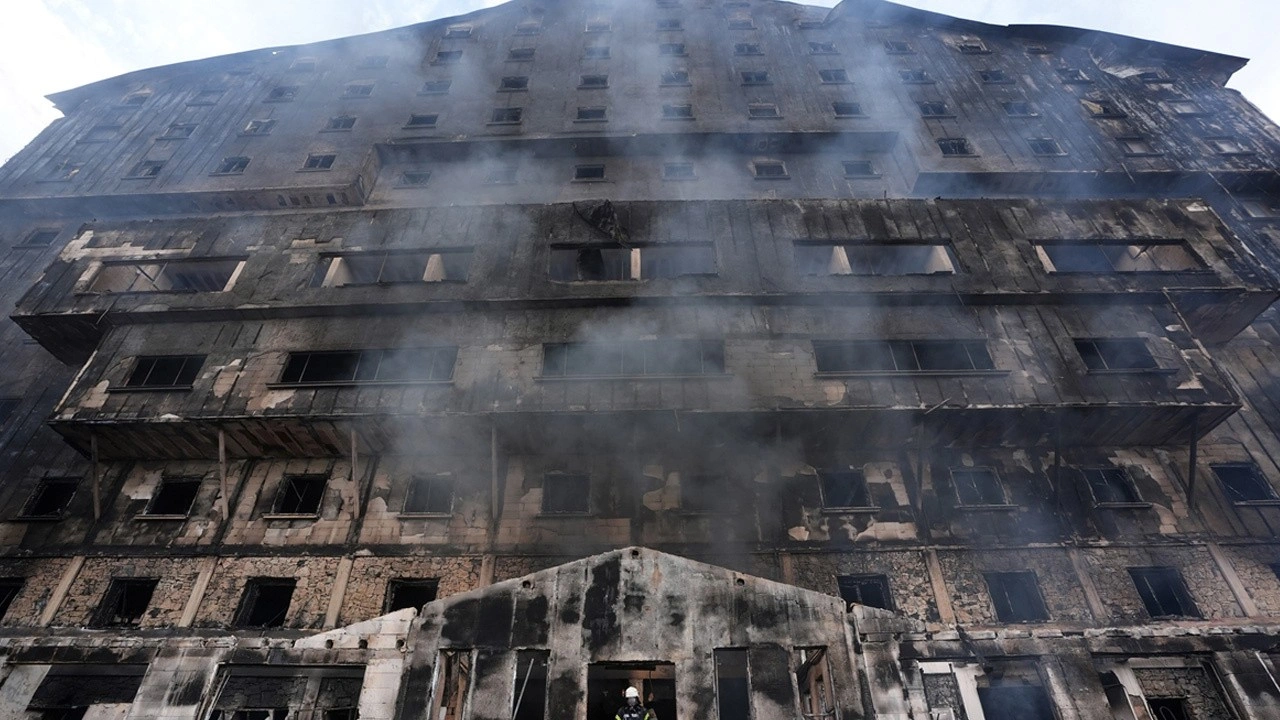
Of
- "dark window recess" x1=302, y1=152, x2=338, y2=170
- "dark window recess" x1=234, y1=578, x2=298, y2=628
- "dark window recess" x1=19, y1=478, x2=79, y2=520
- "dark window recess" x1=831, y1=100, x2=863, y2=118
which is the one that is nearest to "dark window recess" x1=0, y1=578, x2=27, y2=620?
"dark window recess" x1=19, y1=478, x2=79, y2=520

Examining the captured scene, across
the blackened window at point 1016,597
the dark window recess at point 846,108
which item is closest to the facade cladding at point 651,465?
the blackened window at point 1016,597

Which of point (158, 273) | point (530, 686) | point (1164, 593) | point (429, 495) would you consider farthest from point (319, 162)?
point (1164, 593)

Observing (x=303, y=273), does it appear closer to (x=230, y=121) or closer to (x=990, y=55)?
(x=230, y=121)

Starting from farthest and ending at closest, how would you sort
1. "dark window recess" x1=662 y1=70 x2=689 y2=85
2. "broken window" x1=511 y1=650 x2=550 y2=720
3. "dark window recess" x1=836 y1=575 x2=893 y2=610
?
"dark window recess" x1=662 y1=70 x2=689 y2=85, "dark window recess" x1=836 y1=575 x2=893 y2=610, "broken window" x1=511 y1=650 x2=550 y2=720

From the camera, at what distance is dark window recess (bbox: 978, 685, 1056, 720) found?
1172 centimetres

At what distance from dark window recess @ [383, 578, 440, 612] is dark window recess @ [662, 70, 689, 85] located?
2347 cm

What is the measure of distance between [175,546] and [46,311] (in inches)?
334

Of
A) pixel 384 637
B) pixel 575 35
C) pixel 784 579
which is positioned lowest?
pixel 784 579

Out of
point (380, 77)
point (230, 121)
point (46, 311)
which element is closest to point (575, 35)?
point (380, 77)

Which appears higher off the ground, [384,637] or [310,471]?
[384,637]

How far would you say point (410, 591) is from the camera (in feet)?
44.5

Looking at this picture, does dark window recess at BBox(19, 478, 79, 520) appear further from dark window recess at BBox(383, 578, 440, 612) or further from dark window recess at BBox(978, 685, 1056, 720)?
dark window recess at BBox(978, 685, 1056, 720)

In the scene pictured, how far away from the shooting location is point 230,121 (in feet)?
85.1

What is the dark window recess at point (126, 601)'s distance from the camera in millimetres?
13383
